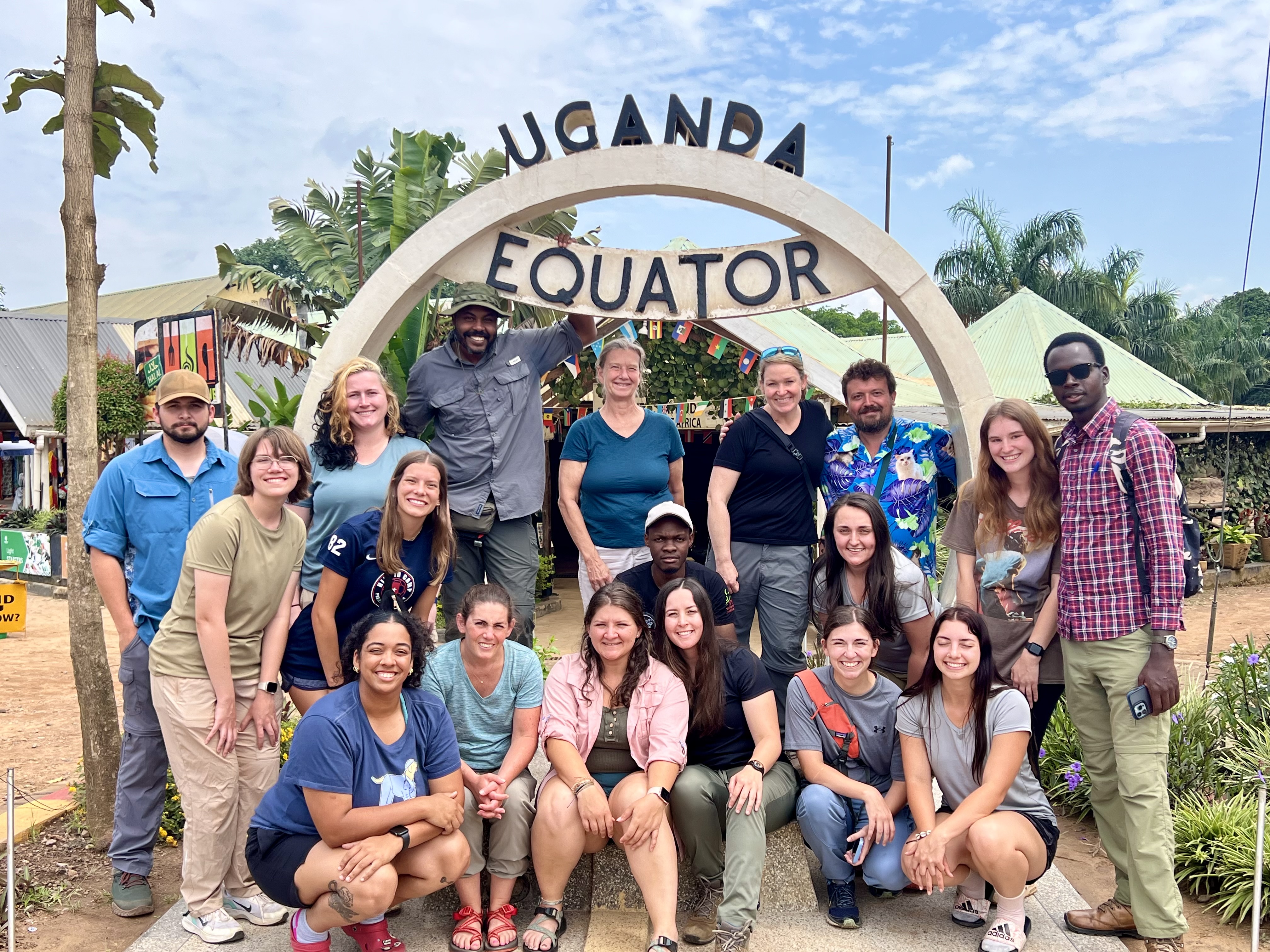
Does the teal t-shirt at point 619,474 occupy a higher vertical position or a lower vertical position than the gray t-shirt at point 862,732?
higher

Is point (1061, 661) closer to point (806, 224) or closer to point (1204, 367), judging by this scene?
point (806, 224)

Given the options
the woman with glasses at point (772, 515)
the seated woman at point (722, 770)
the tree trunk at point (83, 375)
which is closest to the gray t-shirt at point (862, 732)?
the seated woman at point (722, 770)

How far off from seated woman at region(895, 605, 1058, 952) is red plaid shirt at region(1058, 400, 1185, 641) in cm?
37

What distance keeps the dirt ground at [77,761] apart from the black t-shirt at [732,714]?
1.52 m

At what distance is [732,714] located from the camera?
370 cm

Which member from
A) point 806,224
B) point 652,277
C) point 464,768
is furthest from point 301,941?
point 806,224

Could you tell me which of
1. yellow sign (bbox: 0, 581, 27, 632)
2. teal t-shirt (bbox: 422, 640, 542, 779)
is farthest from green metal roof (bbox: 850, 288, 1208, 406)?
teal t-shirt (bbox: 422, 640, 542, 779)

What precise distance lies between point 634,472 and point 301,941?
2.18 m

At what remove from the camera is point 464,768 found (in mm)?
3541

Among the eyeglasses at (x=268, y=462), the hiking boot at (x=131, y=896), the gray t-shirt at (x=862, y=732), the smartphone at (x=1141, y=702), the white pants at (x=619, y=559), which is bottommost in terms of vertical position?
the hiking boot at (x=131, y=896)

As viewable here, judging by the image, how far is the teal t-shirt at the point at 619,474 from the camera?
14.6ft

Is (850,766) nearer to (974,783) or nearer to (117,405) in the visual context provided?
(974,783)

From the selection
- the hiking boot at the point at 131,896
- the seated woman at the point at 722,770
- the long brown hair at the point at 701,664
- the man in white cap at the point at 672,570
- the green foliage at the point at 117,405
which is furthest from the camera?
the green foliage at the point at 117,405

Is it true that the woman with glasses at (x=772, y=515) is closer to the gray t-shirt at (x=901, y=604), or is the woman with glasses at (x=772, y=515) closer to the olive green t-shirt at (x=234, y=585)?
the gray t-shirt at (x=901, y=604)
